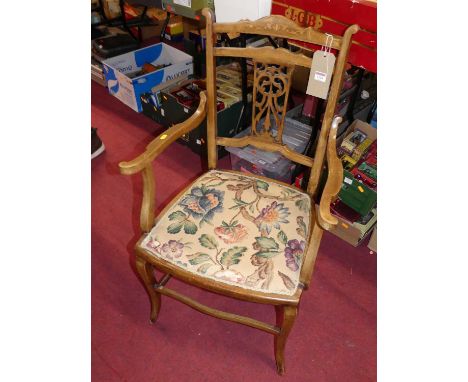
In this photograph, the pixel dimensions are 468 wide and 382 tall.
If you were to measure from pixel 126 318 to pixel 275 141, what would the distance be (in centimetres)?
97

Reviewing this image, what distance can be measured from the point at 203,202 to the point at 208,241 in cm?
18

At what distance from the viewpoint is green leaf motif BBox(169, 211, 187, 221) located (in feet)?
4.12

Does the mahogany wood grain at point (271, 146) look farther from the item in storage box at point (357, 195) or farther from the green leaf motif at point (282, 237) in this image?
the item in storage box at point (357, 195)

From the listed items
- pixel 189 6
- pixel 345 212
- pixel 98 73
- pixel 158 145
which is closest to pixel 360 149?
pixel 345 212

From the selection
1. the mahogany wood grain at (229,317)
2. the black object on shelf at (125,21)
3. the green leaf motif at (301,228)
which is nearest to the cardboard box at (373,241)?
the green leaf motif at (301,228)

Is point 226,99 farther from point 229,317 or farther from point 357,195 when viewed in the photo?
point 229,317

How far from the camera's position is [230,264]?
1127 mm

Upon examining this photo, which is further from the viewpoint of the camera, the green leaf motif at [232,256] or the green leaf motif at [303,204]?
the green leaf motif at [303,204]

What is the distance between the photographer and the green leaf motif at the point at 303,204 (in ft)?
4.24

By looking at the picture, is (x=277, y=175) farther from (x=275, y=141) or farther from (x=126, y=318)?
(x=126, y=318)

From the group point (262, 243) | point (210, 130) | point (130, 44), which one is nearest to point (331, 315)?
point (262, 243)

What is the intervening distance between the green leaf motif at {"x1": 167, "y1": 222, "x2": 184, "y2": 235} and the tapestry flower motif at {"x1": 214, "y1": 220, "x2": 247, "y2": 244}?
122 mm

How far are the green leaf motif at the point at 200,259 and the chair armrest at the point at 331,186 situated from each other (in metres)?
0.39

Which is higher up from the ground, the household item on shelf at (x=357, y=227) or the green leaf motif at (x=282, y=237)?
the green leaf motif at (x=282, y=237)
